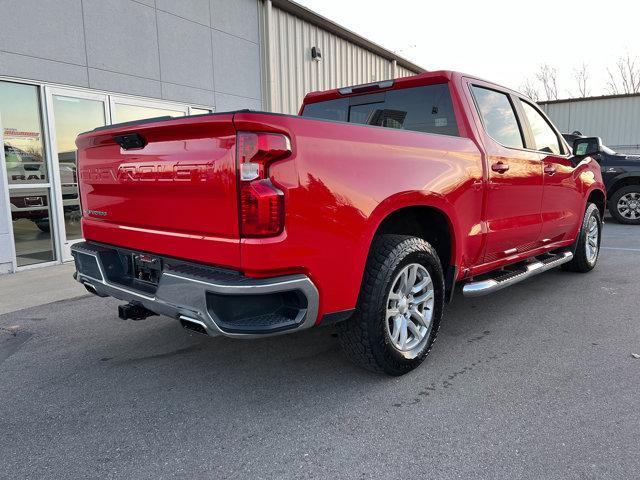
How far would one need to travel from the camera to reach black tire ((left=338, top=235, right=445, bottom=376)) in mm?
2730

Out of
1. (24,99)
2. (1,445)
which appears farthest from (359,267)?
(24,99)

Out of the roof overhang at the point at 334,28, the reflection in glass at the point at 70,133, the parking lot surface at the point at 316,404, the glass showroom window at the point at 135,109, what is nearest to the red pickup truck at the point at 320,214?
the parking lot surface at the point at 316,404

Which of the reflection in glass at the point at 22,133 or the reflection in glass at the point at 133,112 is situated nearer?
the reflection in glass at the point at 22,133

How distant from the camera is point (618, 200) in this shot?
10.4m

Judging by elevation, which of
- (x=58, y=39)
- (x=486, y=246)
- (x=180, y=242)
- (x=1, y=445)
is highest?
(x=58, y=39)

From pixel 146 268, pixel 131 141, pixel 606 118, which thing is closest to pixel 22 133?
pixel 131 141

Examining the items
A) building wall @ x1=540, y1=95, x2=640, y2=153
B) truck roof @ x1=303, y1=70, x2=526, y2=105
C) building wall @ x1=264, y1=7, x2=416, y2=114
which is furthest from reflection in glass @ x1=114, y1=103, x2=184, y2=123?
building wall @ x1=540, y1=95, x2=640, y2=153

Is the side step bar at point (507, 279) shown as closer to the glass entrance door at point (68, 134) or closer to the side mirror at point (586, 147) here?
the side mirror at point (586, 147)

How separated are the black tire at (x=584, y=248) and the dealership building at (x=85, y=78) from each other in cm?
643

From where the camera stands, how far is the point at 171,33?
797cm

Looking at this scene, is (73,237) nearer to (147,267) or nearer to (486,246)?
(147,267)

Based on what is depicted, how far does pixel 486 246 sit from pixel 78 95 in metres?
6.05

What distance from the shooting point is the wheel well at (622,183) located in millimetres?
10242

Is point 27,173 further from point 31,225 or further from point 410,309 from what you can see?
point 410,309
